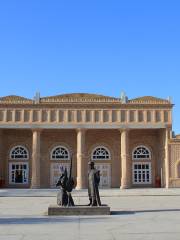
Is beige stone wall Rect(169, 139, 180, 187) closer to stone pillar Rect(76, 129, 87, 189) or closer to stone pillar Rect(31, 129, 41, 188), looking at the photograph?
stone pillar Rect(76, 129, 87, 189)

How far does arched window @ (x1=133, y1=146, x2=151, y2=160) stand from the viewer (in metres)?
39.6

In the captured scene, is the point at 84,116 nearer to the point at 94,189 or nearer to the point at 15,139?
the point at 15,139

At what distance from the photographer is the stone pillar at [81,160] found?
36.2 metres

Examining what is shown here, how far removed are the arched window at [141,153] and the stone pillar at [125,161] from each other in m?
2.45

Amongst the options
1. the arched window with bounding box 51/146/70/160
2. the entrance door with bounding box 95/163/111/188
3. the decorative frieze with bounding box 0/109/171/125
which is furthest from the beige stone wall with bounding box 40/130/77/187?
the entrance door with bounding box 95/163/111/188

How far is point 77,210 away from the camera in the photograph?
13938 mm

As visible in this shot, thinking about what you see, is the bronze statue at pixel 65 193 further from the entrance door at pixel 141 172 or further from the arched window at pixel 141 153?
the arched window at pixel 141 153

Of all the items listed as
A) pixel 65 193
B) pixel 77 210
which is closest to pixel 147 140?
pixel 65 193

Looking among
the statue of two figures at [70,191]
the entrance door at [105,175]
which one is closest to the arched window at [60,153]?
the entrance door at [105,175]

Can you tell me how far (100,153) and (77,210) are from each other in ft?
84.5

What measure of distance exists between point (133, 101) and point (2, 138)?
12.4 meters

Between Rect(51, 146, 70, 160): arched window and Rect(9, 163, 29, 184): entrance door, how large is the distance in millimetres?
2759

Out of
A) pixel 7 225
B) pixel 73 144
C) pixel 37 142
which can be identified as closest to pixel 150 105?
pixel 73 144

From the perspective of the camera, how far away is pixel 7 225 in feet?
37.0
